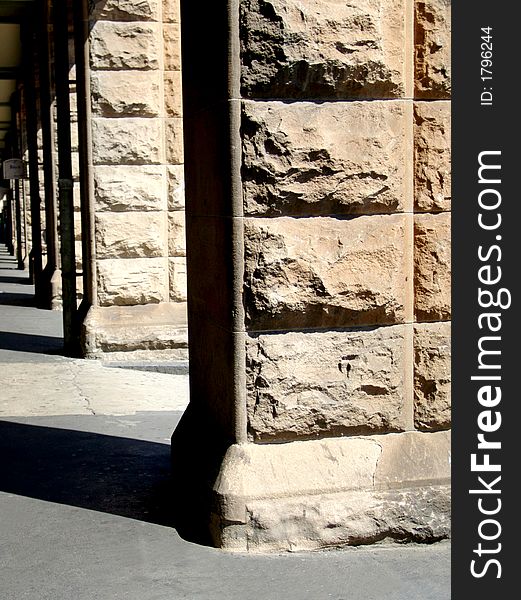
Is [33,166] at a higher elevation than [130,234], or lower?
higher

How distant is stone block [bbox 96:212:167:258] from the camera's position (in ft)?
32.8

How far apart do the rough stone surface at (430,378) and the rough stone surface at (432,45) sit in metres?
1.05

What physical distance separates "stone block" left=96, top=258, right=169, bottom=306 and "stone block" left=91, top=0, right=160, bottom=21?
7.56 ft

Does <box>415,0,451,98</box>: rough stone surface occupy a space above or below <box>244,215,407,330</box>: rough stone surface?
above

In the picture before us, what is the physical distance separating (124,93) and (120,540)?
20.9ft

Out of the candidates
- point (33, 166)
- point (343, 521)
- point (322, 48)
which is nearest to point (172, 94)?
point (322, 48)

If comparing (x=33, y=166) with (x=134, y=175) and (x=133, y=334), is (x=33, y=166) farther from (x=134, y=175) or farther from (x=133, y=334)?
(x=133, y=334)

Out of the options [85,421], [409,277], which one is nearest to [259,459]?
[409,277]

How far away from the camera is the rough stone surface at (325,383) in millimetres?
4297

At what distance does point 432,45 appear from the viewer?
176 inches

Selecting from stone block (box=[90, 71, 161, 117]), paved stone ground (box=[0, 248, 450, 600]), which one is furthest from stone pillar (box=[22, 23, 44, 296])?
paved stone ground (box=[0, 248, 450, 600])

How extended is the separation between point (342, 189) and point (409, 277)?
51 centimetres

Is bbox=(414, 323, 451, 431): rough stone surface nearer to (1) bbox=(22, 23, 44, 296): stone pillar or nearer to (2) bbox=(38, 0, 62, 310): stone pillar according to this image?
(2) bbox=(38, 0, 62, 310): stone pillar

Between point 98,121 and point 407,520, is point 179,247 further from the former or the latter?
point 407,520
